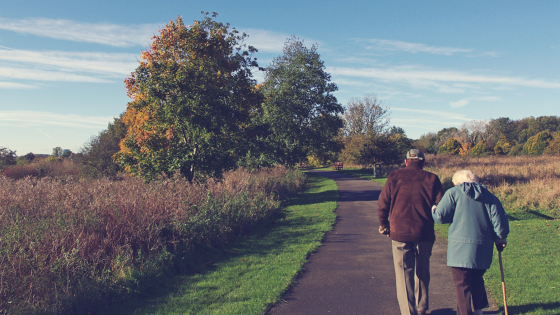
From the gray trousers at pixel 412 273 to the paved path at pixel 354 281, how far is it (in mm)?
299

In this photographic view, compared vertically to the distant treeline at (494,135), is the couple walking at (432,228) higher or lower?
lower

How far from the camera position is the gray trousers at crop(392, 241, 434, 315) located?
14.2ft

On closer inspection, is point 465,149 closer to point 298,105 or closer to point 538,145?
point 538,145

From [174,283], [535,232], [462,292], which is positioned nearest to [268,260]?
[174,283]

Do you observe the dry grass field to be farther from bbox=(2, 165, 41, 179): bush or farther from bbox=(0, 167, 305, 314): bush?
→ bbox=(2, 165, 41, 179): bush

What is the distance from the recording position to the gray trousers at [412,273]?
4332 millimetres

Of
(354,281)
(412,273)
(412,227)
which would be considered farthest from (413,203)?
(354,281)

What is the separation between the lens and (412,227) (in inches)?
169

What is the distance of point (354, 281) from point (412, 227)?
6.45 feet

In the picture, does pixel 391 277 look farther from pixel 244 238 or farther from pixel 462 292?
pixel 244 238

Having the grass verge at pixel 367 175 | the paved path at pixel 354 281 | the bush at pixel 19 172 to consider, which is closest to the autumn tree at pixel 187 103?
the paved path at pixel 354 281

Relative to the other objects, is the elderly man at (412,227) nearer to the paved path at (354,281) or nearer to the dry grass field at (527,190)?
the paved path at (354,281)

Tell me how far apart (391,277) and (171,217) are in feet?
16.3

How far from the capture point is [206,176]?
48.0 ft
